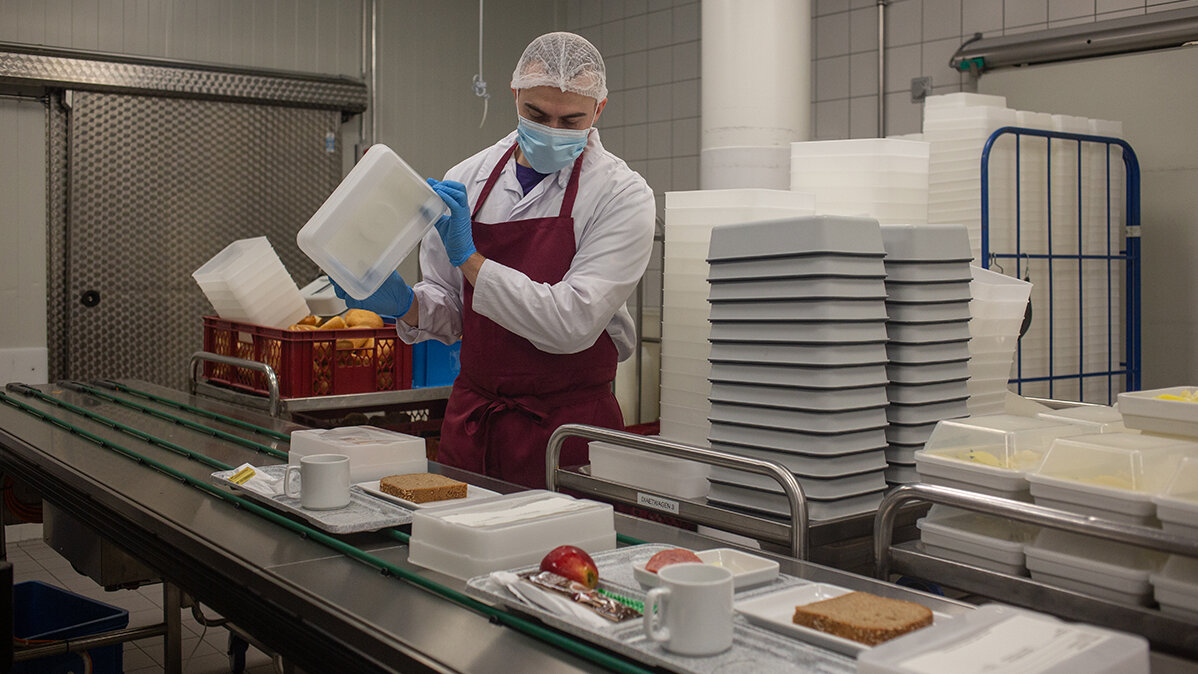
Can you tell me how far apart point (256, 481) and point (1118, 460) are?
1357 millimetres

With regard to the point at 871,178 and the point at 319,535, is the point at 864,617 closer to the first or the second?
the point at 319,535

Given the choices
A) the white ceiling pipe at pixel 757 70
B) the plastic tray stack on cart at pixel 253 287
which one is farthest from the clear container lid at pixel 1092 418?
the plastic tray stack on cart at pixel 253 287

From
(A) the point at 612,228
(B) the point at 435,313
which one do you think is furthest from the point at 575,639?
(B) the point at 435,313

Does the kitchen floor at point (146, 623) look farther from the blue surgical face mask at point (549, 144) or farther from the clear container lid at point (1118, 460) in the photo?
the clear container lid at point (1118, 460)

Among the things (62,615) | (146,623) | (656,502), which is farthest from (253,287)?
(656,502)

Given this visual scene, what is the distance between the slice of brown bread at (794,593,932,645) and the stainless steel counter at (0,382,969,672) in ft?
0.46

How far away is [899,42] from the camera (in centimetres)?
482

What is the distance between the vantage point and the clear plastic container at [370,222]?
1695mm

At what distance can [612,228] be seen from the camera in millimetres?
2246

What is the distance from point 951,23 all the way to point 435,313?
3.33m

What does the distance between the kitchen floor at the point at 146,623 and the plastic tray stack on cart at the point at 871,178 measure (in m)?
2.20

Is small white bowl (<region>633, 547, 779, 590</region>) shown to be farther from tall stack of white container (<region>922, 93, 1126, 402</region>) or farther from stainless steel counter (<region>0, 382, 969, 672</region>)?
tall stack of white container (<region>922, 93, 1126, 402</region>)

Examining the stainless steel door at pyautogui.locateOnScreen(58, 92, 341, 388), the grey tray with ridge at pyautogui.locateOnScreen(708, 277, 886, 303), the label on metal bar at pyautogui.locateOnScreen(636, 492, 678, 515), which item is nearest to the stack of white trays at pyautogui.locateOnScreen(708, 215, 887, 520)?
the grey tray with ridge at pyautogui.locateOnScreen(708, 277, 886, 303)

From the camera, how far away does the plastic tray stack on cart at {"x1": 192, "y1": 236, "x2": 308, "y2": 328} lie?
337 cm
